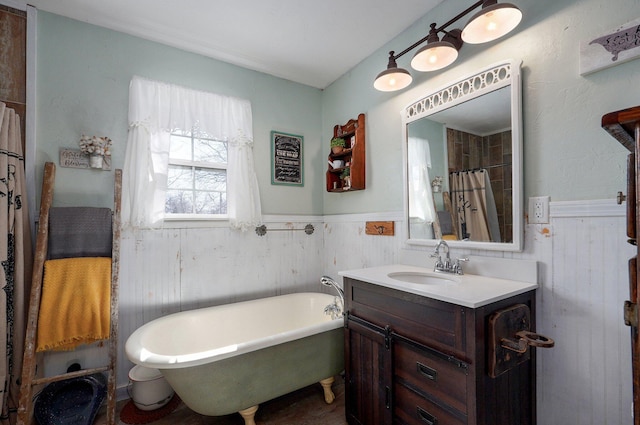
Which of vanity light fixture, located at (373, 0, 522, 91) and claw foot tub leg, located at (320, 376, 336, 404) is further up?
vanity light fixture, located at (373, 0, 522, 91)

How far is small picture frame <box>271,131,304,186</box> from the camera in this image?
Answer: 2662 millimetres

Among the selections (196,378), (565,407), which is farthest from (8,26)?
(565,407)

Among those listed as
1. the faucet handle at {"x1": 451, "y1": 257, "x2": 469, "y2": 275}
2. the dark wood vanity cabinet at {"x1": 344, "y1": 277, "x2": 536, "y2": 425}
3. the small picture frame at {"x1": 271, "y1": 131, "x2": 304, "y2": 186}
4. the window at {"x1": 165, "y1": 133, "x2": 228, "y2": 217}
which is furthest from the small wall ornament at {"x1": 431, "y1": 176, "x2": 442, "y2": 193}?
the window at {"x1": 165, "y1": 133, "x2": 228, "y2": 217}

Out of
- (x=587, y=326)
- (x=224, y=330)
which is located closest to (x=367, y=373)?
(x=587, y=326)

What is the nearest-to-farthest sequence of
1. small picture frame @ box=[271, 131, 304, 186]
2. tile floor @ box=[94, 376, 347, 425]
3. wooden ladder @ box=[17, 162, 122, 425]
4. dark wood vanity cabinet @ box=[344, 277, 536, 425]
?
dark wood vanity cabinet @ box=[344, 277, 536, 425]
wooden ladder @ box=[17, 162, 122, 425]
tile floor @ box=[94, 376, 347, 425]
small picture frame @ box=[271, 131, 304, 186]

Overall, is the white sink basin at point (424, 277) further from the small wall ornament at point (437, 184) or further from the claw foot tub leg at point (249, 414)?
the claw foot tub leg at point (249, 414)

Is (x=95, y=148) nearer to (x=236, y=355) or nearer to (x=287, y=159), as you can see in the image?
(x=287, y=159)

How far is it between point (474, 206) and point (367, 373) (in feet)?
3.64

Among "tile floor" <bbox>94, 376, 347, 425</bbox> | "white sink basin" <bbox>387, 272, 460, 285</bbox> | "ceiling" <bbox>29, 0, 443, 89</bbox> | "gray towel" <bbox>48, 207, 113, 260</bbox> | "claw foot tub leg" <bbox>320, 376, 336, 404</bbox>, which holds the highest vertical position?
"ceiling" <bbox>29, 0, 443, 89</bbox>

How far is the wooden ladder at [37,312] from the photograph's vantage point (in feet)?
5.19

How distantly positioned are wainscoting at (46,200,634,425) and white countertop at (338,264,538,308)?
160mm

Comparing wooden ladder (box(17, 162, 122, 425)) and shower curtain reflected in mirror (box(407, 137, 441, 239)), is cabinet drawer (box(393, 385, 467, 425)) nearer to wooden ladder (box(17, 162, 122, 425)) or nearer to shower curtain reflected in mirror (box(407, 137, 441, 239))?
shower curtain reflected in mirror (box(407, 137, 441, 239))

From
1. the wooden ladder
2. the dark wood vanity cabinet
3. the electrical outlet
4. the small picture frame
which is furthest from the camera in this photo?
the small picture frame

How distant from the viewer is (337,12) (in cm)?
189
